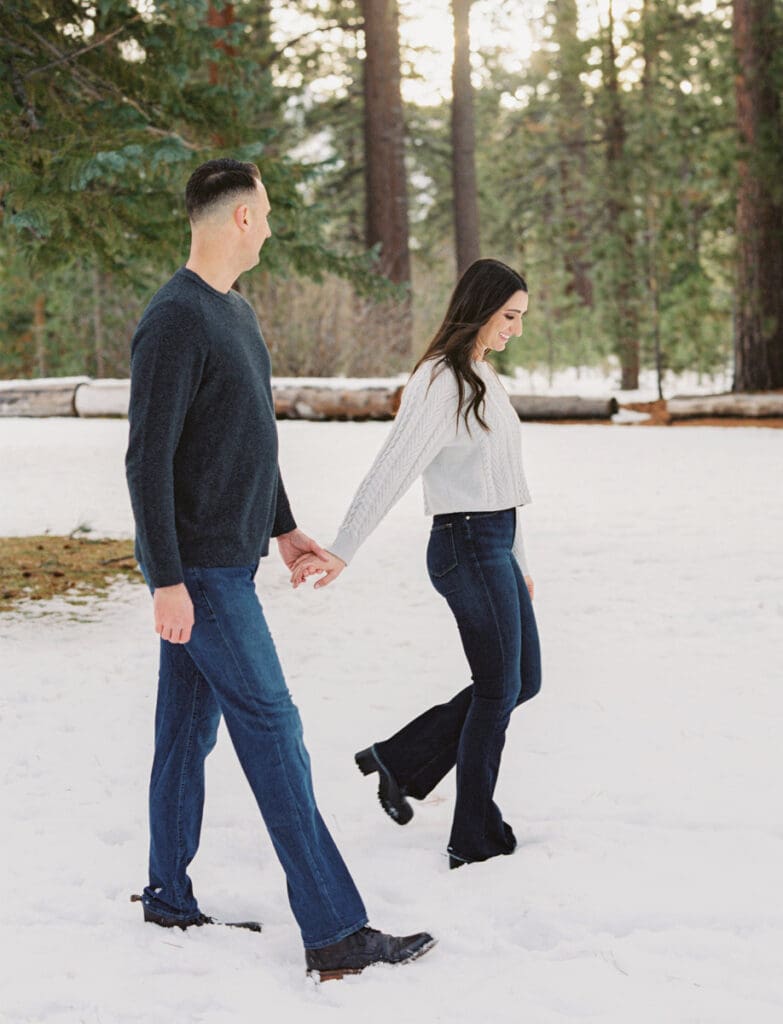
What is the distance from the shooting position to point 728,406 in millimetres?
17266

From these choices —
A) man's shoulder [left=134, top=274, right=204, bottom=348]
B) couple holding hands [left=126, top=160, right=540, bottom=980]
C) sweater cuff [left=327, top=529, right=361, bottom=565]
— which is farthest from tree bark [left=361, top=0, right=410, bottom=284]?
man's shoulder [left=134, top=274, right=204, bottom=348]

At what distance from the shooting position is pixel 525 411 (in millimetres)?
18828

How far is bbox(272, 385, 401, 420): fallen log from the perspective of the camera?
18344 mm

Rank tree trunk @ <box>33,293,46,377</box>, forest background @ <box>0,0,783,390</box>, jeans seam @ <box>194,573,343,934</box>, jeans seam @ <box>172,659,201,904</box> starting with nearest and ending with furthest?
jeans seam @ <box>194,573,343,934</box> → jeans seam @ <box>172,659,201,904</box> → forest background @ <box>0,0,783,390</box> → tree trunk @ <box>33,293,46,377</box>

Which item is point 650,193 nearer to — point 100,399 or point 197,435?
point 100,399

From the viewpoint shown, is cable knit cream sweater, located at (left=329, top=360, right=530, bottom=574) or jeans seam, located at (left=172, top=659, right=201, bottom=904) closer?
jeans seam, located at (left=172, top=659, right=201, bottom=904)

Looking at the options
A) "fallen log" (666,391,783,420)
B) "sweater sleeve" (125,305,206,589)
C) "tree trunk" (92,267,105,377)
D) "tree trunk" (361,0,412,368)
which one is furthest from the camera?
"tree trunk" (92,267,105,377)

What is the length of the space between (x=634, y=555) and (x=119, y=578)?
3557 millimetres

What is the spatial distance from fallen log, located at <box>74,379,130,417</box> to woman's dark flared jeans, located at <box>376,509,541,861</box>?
53.4 ft

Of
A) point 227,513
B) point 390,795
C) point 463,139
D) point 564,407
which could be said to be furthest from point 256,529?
point 463,139

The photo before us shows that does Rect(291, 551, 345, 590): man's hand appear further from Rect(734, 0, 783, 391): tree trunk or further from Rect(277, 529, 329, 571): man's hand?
Rect(734, 0, 783, 391): tree trunk

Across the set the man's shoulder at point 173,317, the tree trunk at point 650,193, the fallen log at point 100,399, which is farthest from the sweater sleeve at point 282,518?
the tree trunk at point 650,193

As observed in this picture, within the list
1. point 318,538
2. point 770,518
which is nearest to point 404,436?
point 318,538

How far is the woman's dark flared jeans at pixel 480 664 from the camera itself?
3.72 meters
